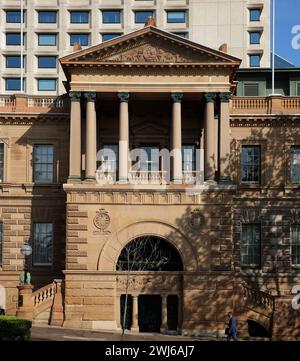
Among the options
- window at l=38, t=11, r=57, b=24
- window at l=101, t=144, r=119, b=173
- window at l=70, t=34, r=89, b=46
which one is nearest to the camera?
window at l=101, t=144, r=119, b=173

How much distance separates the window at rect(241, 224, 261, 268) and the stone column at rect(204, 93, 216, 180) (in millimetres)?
5545

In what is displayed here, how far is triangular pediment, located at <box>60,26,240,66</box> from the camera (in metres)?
41.1

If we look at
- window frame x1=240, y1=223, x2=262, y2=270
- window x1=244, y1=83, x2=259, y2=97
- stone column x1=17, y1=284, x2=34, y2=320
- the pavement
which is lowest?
the pavement

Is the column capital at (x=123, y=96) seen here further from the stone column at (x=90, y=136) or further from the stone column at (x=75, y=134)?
the stone column at (x=75, y=134)

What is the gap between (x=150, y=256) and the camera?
41.2 m

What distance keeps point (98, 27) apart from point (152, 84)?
4685 cm

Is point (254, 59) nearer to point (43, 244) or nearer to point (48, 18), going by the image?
point (48, 18)

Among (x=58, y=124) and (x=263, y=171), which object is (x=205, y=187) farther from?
(x=58, y=124)

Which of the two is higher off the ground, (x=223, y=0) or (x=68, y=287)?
(x=223, y=0)

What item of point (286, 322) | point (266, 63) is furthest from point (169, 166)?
point (266, 63)

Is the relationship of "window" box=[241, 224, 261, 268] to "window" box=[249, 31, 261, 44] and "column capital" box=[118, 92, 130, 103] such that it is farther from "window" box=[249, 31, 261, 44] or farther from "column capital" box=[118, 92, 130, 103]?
"window" box=[249, 31, 261, 44]

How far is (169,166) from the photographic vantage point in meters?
43.8

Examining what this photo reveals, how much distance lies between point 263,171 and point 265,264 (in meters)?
5.66

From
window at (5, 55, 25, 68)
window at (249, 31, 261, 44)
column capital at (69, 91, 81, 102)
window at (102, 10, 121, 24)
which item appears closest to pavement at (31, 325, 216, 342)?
column capital at (69, 91, 81, 102)
